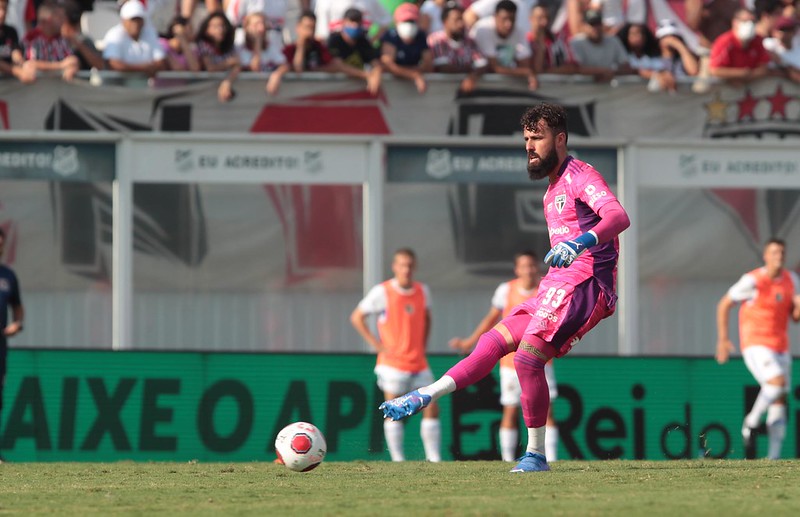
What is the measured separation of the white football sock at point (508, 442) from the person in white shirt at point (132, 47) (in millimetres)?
5212

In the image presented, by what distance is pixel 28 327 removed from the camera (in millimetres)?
16562

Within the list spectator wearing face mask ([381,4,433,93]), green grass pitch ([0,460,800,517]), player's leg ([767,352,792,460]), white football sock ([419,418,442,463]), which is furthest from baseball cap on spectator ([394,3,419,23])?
green grass pitch ([0,460,800,517])

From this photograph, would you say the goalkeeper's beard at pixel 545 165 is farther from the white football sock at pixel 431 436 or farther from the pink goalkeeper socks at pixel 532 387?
the white football sock at pixel 431 436

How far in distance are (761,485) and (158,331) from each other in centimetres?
918

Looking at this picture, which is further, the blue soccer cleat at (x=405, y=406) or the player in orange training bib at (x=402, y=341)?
the player in orange training bib at (x=402, y=341)

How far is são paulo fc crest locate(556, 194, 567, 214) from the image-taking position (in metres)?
9.37

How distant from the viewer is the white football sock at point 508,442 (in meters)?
14.8

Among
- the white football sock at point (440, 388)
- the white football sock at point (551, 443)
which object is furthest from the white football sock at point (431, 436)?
the white football sock at point (440, 388)

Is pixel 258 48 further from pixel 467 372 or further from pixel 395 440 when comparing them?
pixel 467 372

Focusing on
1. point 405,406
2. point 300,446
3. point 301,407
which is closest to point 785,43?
point 301,407

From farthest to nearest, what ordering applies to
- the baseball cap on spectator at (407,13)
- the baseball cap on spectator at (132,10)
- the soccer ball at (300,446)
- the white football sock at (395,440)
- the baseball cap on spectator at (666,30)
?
1. the baseball cap on spectator at (666,30)
2. the baseball cap on spectator at (407,13)
3. the baseball cap on spectator at (132,10)
4. the white football sock at (395,440)
5. the soccer ball at (300,446)

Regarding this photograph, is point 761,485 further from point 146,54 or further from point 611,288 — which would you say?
point 146,54

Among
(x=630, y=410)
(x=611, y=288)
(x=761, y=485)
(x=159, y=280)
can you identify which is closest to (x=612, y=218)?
(x=611, y=288)

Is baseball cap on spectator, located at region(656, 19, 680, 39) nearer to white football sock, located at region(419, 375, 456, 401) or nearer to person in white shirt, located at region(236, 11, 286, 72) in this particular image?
person in white shirt, located at region(236, 11, 286, 72)
